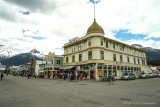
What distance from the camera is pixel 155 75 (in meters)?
39.4

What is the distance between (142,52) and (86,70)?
105ft

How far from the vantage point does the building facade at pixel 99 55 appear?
28.3 metres

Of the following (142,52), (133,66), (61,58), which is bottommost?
(133,66)

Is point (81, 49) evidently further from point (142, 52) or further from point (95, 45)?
point (142, 52)

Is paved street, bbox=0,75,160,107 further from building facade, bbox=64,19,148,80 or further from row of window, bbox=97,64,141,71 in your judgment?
row of window, bbox=97,64,141,71

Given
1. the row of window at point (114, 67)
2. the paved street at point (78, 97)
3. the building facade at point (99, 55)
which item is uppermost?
the building facade at point (99, 55)

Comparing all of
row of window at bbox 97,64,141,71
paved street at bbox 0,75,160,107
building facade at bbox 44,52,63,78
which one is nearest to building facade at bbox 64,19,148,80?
row of window at bbox 97,64,141,71

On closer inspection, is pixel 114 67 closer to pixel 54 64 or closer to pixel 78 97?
pixel 54 64

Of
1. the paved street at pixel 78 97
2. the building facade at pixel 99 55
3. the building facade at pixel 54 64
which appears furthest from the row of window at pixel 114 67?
the building facade at pixel 54 64

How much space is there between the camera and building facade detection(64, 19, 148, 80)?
1113 inches

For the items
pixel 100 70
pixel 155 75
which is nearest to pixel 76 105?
pixel 100 70

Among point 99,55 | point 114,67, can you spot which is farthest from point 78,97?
point 114,67

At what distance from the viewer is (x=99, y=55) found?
28125 mm

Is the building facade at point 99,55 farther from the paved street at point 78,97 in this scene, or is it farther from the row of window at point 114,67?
the paved street at point 78,97
